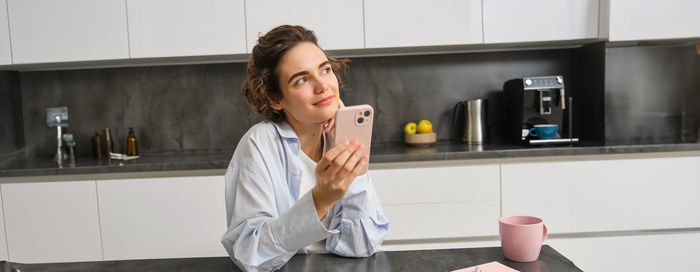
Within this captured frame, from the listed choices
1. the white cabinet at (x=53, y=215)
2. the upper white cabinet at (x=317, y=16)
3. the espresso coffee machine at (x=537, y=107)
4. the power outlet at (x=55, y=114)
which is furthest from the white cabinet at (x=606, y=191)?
the power outlet at (x=55, y=114)

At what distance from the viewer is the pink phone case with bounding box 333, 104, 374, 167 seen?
34.0 inches

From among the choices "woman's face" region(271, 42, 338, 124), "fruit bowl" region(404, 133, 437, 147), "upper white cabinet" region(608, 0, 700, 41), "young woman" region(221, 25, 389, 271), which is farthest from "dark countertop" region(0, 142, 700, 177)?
"woman's face" region(271, 42, 338, 124)

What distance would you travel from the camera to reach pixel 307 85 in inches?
43.3

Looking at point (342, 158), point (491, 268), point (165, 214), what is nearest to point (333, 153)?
point (342, 158)

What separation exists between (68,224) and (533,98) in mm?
2354

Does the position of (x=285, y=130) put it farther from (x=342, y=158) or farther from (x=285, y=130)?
(x=342, y=158)

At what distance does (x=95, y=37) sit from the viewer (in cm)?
255

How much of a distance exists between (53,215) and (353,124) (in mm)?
Result: 2079

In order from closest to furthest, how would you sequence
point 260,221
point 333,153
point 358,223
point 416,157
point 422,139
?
point 333,153, point 260,221, point 358,223, point 416,157, point 422,139

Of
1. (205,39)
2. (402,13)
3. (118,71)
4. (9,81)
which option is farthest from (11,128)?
(402,13)

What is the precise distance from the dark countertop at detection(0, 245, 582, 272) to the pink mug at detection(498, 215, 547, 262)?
0.01m

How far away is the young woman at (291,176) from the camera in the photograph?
3.07 ft

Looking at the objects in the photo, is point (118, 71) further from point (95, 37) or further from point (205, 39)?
point (205, 39)

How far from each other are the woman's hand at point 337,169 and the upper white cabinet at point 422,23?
1.73 m
